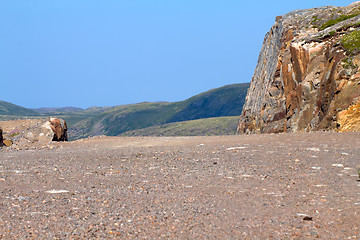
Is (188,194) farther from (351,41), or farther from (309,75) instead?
(309,75)

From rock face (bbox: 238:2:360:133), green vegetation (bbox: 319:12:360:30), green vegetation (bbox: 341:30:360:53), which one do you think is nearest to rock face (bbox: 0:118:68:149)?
rock face (bbox: 238:2:360:133)

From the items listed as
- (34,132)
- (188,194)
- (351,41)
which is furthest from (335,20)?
(188,194)

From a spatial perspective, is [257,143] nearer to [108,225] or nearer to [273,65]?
[108,225]

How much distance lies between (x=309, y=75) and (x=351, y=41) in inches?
164

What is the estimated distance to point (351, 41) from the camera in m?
28.3

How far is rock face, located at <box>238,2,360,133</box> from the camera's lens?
2614 centimetres

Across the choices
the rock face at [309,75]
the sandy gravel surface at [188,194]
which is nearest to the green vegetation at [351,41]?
the rock face at [309,75]

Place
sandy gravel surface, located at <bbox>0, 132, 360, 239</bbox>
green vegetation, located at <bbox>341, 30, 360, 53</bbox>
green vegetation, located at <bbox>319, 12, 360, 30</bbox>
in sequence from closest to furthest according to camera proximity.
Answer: sandy gravel surface, located at <bbox>0, 132, 360, 239</bbox>, green vegetation, located at <bbox>341, 30, 360, 53</bbox>, green vegetation, located at <bbox>319, 12, 360, 30</bbox>

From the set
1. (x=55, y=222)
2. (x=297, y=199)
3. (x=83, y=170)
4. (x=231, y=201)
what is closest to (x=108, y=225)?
(x=55, y=222)

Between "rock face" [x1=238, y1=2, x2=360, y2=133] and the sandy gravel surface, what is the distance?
7.72 metres

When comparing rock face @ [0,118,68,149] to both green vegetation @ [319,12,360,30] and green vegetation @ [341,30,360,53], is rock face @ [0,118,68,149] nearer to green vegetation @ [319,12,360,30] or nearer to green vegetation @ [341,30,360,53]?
green vegetation @ [341,30,360,53]

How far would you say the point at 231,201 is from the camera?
998cm

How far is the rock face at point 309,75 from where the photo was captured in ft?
85.8

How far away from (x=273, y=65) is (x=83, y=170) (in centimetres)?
2800
